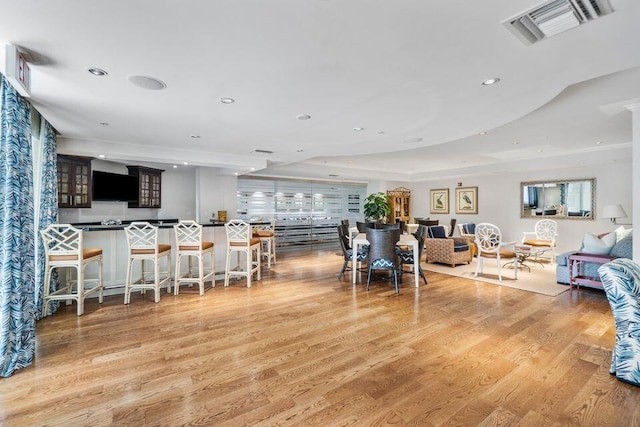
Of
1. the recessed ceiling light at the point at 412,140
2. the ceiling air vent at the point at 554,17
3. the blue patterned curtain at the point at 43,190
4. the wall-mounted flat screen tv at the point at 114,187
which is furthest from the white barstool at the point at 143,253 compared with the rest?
the ceiling air vent at the point at 554,17

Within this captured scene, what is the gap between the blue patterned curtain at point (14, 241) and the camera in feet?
7.80

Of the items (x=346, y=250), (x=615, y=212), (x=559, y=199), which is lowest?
(x=346, y=250)

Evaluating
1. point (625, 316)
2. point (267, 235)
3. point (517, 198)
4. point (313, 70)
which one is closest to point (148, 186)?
point (267, 235)

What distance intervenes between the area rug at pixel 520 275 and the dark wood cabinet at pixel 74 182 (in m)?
7.26

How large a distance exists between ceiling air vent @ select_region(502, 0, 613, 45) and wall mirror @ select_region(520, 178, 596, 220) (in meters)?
7.04

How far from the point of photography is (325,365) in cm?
248

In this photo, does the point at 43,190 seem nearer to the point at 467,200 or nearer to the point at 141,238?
the point at 141,238

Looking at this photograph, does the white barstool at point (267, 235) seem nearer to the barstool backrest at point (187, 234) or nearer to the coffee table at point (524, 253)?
the barstool backrest at point (187, 234)

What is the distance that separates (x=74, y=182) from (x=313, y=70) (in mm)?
5745

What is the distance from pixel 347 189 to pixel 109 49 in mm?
9765

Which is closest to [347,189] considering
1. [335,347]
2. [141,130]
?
[141,130]

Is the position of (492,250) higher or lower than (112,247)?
lower

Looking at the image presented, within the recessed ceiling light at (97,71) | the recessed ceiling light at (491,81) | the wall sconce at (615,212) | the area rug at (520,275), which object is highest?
the recessed ceiling light at (491,81)

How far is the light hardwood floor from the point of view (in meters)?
1.91
